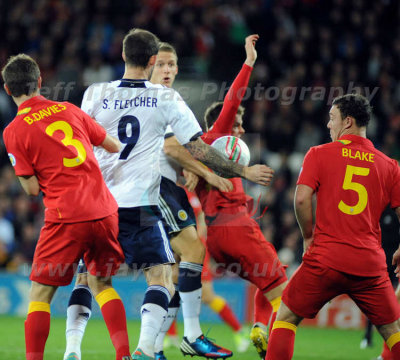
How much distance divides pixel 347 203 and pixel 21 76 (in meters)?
2.33

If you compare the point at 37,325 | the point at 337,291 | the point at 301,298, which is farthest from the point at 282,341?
the point at 37,325

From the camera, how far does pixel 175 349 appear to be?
25.0 feet

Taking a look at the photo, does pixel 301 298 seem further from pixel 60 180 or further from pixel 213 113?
pixel 213 113

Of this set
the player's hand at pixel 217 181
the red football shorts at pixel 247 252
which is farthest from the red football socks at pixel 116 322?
the red football shorts at pixel 247 252

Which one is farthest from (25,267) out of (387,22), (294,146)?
(387,22)

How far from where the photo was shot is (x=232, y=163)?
5.21 meters

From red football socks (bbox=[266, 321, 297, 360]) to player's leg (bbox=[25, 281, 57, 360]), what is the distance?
1.52 meters

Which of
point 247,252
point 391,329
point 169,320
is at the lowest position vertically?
point 169,320

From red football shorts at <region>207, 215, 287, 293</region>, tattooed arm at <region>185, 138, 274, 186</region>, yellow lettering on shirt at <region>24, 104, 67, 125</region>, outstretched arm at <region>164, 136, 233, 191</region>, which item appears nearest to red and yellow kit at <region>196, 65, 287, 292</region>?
red football shorts at <region>207, 215, 287, 293</region>

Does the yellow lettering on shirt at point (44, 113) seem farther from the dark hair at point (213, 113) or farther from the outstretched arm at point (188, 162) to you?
the dark hair at point (213, 113)

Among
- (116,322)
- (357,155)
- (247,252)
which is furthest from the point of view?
(247,252)

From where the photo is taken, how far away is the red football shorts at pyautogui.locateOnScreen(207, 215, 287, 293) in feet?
19.3

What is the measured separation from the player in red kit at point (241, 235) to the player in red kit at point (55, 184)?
4.73 ft

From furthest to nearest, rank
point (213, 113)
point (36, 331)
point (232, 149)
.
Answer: point (213, 113) → point (232, 149) → point (36, 331)
